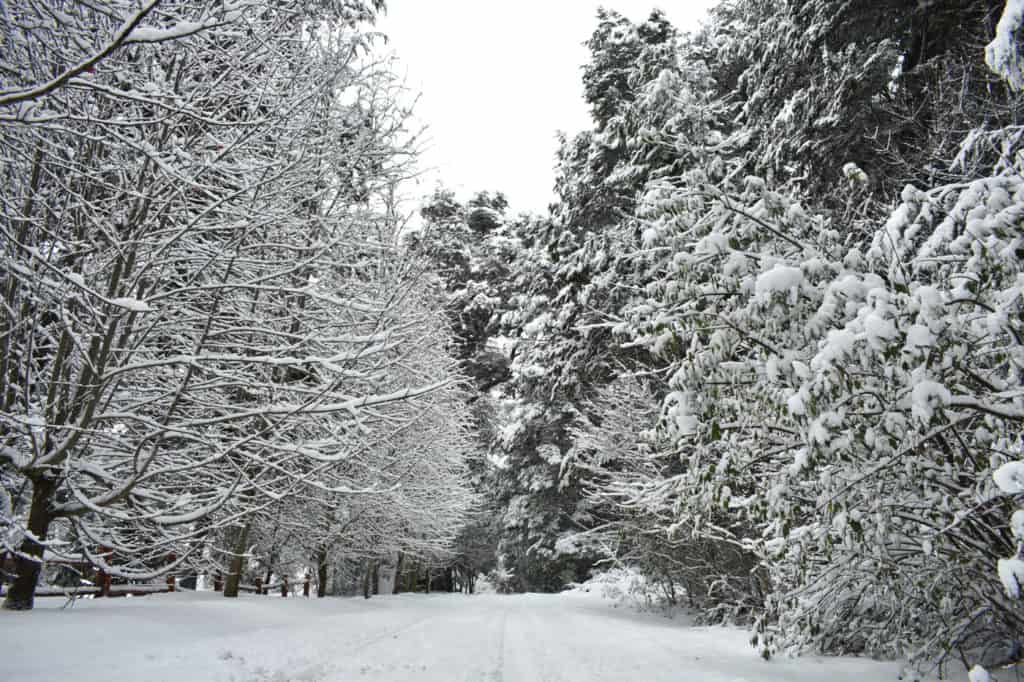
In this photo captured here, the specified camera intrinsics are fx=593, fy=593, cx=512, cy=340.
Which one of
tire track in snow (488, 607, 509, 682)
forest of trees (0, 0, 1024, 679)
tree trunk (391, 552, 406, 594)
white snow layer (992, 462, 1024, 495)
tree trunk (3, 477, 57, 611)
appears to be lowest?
tree trunk (391, 552, 406, 594)

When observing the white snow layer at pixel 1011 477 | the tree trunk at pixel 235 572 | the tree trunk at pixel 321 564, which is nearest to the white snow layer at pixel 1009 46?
the white snow layer at pixel 1011 477

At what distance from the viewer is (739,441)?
5.33 meters

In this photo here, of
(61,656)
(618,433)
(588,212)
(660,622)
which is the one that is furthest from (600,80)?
(61,656)

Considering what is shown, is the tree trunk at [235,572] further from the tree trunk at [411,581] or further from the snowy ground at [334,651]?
the tree trunk at [411,581]

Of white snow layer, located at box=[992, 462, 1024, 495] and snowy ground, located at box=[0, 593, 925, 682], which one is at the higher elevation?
white snow layer, located at box=[992, 462, 1024, 495]

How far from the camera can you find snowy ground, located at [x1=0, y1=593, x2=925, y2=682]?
4.86m

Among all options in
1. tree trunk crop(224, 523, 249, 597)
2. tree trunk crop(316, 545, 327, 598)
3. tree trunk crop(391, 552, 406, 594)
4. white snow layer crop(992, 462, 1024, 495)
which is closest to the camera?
white snow layer crop(992, 462, 1024, 495)

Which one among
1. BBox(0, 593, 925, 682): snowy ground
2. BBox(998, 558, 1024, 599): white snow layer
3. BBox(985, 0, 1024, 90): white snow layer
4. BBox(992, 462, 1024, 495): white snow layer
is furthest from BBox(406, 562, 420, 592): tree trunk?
BBox(985, 0, 1024, 90): white snow layer

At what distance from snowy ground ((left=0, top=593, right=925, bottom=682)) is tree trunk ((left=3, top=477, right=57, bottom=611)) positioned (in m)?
0.21

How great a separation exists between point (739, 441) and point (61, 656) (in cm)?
582

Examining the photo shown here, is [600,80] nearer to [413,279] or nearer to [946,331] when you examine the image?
[413,279]

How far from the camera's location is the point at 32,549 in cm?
602

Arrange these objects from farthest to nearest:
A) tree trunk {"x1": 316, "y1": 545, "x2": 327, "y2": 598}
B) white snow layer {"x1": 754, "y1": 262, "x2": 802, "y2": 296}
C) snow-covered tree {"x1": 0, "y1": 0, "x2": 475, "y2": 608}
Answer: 1. tree trunk {"x1": 316, "y1": 545, "x2": 327, "y2": 598}
2. snow-covered tree {"x1": 0, "y1": 0, "x2": 475, "y2": 608}
3. white snow layer {"x1": 754, "y1": 262, "x2": 802, "y2": 296}

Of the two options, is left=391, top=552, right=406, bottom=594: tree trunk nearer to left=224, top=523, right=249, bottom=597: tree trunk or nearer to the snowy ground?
left=224, top=523, right=249, bottom=597: tree trunk
